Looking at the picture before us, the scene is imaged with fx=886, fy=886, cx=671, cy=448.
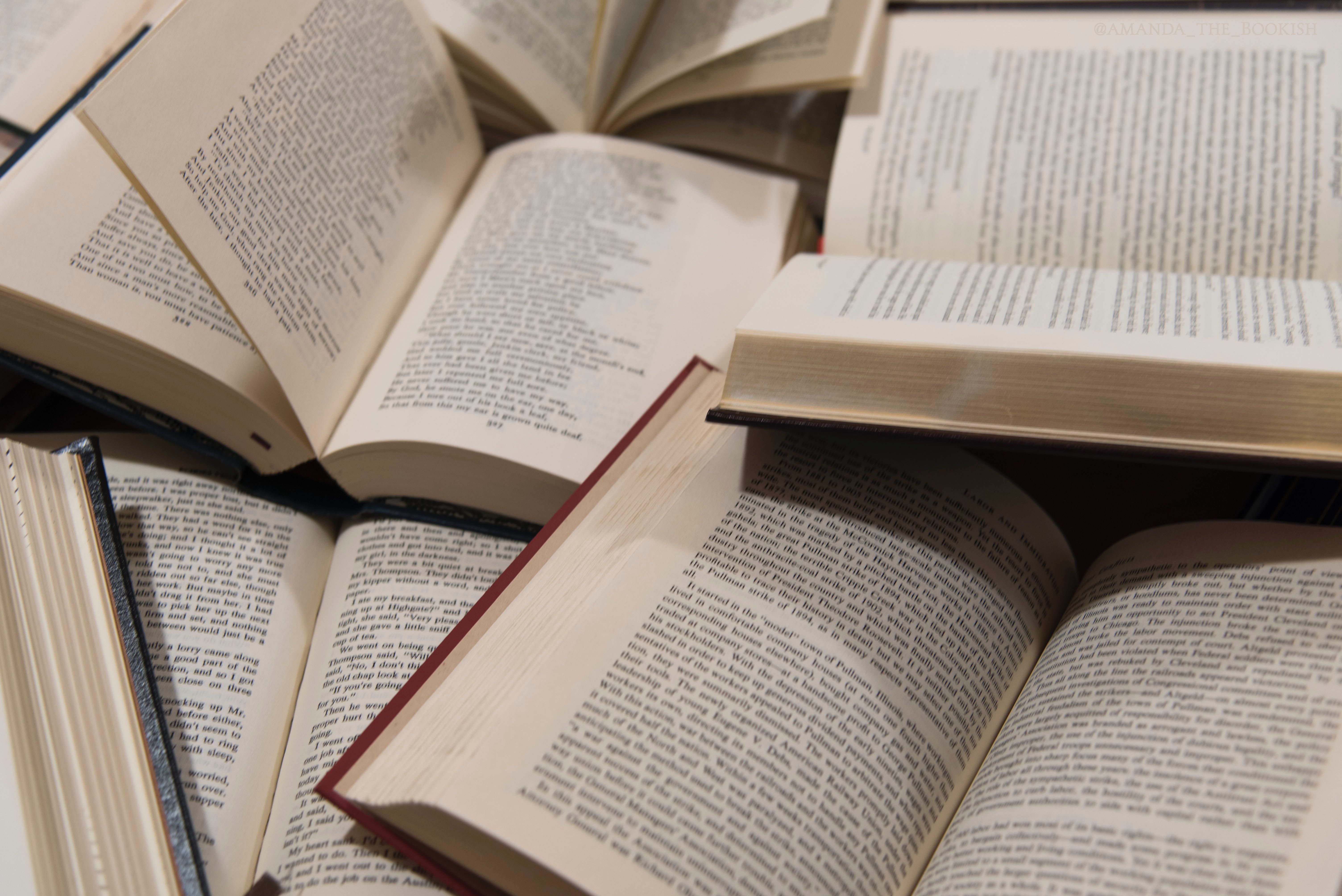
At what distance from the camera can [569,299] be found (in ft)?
2.49

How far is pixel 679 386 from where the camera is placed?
0.67m

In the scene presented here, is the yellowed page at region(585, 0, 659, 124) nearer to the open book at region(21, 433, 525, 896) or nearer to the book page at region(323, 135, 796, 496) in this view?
the book page at region(323, 135, 796, 496)

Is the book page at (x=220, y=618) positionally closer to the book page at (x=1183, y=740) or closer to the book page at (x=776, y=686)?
the book page at (x=776, y=686)

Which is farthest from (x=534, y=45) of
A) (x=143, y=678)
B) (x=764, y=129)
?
(x=143, y=678)

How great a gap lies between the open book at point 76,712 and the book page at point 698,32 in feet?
2.00

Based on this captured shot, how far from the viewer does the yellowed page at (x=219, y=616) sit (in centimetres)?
57

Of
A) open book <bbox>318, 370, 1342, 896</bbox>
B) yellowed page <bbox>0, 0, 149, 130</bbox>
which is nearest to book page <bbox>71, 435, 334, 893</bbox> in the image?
open book <bbox>318, 370, 1342, 896</bbox>

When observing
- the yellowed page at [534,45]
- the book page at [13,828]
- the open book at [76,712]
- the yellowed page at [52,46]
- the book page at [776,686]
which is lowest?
the book page at [13,828]

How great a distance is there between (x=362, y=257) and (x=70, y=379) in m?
0.24

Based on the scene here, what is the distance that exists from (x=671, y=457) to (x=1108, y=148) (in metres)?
0.50

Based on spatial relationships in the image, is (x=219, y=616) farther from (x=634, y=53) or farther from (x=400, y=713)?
(x=634, y=53)

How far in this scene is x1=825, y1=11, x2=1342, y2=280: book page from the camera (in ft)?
2.37

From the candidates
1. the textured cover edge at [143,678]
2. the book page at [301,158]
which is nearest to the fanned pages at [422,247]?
the book page at [301,158]

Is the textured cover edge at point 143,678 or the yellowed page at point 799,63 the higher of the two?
the yellowed page at point 799,63
